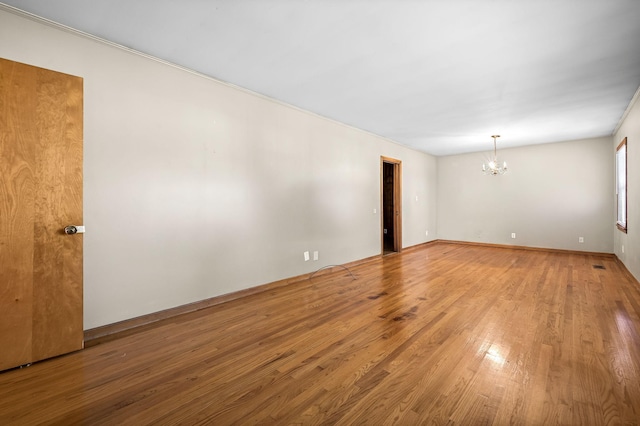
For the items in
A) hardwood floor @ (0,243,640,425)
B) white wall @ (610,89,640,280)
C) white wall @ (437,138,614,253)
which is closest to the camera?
hardwood floor @ (0,243,640,425)

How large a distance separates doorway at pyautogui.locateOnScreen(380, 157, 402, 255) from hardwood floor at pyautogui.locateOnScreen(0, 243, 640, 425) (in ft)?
10.5

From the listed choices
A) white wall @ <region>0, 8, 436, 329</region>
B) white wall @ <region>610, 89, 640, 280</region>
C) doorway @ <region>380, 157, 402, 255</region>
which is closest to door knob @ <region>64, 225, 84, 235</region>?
white wall @ <region>0, 8, 436, 329</region>

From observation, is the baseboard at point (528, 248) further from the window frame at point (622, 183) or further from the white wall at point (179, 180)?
the white wall at point (179, 180)

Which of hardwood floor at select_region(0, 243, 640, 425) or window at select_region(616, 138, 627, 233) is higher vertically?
window at select_region(616, 138, 627, 233)

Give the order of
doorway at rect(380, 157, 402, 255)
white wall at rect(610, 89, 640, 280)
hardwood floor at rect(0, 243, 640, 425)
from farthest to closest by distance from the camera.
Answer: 1. doorway at rect(380, 157, 402, 255)
2. white wall at rect(610, 89, 640, 280)
3. hardwood floor at rect(0, 243, 640, 425)

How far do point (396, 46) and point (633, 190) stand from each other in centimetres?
405

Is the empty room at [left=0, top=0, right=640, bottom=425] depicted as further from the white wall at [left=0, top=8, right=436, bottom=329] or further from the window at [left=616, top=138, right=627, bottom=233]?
the window at [left=616, top=138, right=627, bottom=233]

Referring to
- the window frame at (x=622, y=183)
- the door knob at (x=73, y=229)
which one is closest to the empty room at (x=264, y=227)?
the door knob at (x=73, y=229)

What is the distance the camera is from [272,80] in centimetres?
318

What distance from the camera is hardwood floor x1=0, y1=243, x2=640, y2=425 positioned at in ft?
4.91

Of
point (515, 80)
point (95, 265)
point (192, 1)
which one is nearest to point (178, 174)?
point (95, 265)

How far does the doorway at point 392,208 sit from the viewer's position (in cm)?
652

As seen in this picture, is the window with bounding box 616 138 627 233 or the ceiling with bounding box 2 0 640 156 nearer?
the ceiling with bounding box 2 0 640 156

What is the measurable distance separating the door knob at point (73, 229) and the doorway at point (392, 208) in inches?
207
